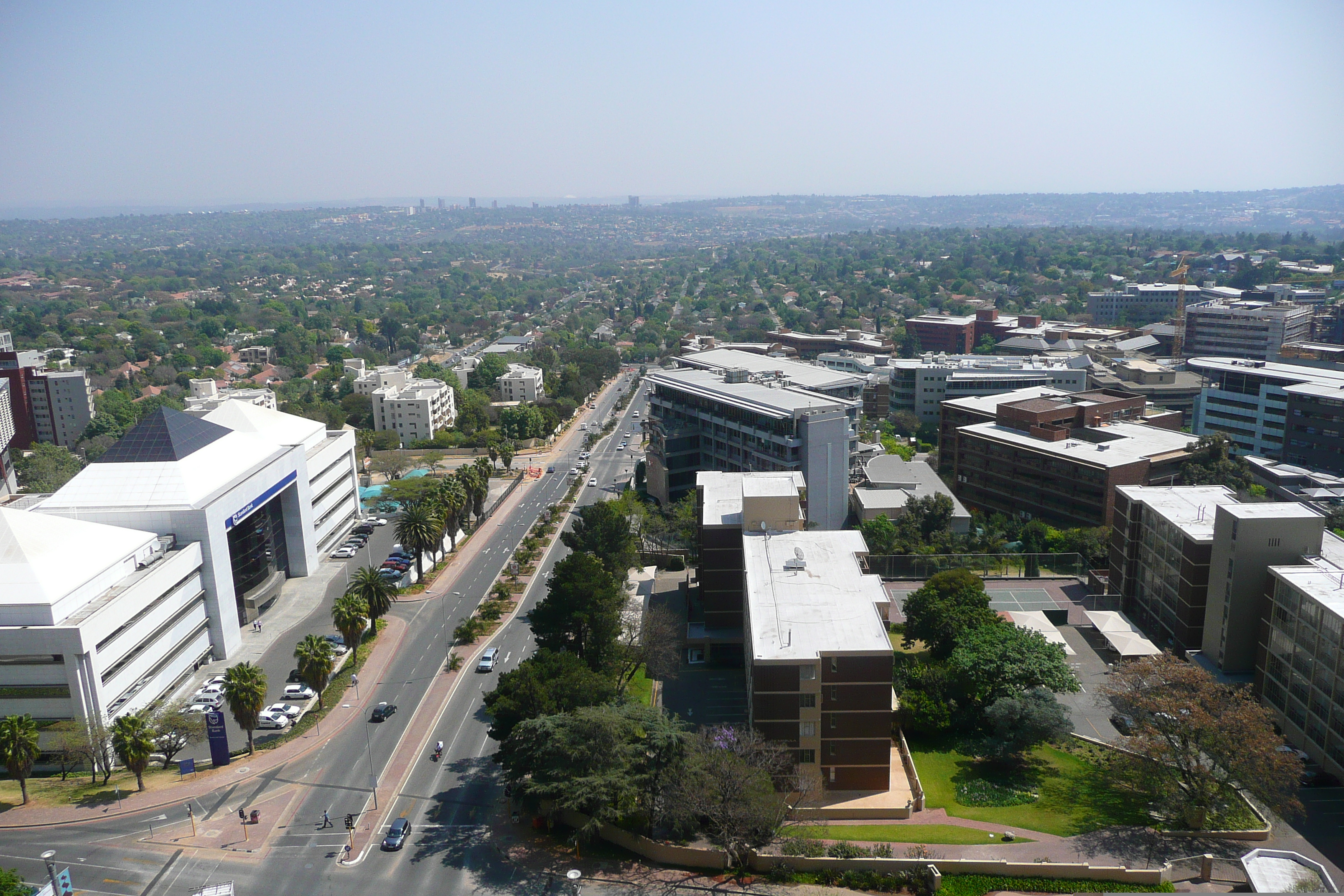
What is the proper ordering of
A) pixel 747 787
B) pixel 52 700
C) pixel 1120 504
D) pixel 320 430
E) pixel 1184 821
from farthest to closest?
pixel 320 430
pixel 1120 504
pixel 52 700
pixel 1184 821
pixel 747 787

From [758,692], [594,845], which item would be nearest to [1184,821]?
[758,692]

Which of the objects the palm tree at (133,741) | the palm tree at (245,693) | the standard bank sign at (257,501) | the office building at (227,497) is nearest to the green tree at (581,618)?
the palm tree at (245,693)

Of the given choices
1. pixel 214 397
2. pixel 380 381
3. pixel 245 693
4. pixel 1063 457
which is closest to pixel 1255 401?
pixel 1063 457

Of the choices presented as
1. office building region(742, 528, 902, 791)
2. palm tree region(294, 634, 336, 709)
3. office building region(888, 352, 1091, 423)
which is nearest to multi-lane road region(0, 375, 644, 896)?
palm tree region(294, 634, 336, 709)

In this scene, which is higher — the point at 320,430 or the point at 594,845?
the point at 320,430

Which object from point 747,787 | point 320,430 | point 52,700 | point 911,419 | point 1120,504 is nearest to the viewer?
point 747,787

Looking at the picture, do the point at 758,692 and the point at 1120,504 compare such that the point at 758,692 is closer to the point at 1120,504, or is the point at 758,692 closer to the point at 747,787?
the point at 747,787

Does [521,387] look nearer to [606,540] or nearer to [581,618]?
[606,540]
